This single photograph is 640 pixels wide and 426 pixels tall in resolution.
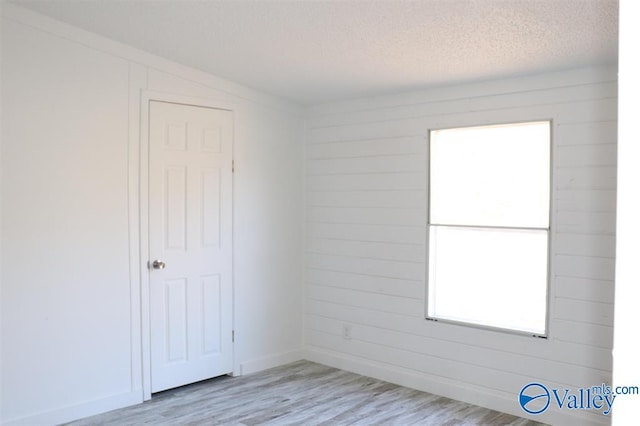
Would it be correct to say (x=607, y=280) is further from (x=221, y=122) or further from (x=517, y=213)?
(x=221, y=122)

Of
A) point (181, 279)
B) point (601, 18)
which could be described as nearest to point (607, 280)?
point (601, 18)

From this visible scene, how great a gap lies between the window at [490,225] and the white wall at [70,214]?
2.11 meters

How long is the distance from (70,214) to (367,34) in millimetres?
2265

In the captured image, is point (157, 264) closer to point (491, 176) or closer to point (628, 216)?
point (491, 176)

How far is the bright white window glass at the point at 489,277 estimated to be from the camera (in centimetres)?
373

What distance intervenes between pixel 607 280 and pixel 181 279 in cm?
304

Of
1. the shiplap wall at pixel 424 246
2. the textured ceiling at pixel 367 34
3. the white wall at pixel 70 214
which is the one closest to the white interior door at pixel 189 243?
the white wall at pixel 70 214

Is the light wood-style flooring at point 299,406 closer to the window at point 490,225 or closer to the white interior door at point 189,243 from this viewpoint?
the white interior door at point 189,243

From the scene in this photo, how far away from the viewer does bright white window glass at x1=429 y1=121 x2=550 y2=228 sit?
3.74 metres

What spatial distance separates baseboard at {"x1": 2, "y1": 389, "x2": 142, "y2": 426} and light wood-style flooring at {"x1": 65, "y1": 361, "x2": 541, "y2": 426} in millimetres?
59

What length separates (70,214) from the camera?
3.58 m

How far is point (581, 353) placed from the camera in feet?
11.4

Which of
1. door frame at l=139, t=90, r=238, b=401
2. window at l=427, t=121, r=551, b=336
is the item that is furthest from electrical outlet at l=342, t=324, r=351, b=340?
door frame at l=139, t=90, r=238, b=401

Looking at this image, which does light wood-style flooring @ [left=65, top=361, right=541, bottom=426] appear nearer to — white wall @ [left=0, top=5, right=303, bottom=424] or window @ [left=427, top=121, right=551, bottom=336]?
white wall @ [left=0, top=5, right=303, bottom=424]
